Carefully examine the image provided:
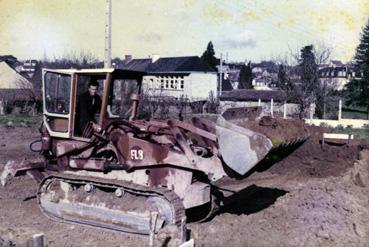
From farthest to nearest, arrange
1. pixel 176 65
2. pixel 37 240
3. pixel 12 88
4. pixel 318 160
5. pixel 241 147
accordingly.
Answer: pixel 176 65 → pixel 12 88 → pixel 318 160 → pixel 241 147 → pixel 37 240

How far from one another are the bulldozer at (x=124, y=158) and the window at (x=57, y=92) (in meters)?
A: 0.02

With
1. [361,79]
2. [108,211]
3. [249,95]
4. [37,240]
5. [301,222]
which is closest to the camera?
[37,240]

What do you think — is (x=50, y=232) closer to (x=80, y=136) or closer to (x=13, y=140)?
(x=80, y=136)

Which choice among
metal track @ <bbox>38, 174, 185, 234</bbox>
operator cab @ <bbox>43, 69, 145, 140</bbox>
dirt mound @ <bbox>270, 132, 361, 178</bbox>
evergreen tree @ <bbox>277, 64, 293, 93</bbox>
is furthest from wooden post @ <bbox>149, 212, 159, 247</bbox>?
evergreen tree @ <bbox>277, 64, 293, 93</bbox>

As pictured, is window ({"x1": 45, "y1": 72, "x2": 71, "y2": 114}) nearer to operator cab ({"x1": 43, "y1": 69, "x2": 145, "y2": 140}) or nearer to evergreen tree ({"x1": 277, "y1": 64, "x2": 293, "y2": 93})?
operator cab ({"x1": 43, "y1": 69, "x2": 145, "y2": 140})

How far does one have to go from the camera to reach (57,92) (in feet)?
32.3

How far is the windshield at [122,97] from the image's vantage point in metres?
9.90

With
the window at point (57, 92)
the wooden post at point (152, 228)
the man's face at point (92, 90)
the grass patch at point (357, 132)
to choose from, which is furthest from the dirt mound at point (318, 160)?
the wooden post at point (152, 228)

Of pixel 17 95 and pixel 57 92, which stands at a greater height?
pixel 57 92

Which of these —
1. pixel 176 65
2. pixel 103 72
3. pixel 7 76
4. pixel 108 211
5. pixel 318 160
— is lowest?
pixel 108 211

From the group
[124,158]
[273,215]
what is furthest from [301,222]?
[124,158]

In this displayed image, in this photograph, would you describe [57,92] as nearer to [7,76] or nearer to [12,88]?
[12,88]

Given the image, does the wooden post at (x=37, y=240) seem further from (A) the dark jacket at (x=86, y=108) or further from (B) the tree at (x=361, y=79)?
(B) the tree at (x=361, y=79)

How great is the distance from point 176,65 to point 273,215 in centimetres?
4847
